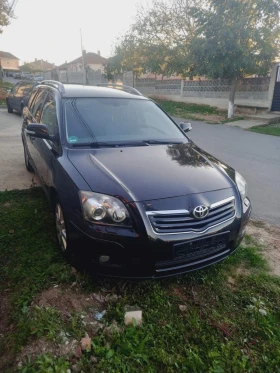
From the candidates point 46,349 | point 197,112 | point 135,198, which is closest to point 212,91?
point 197,112

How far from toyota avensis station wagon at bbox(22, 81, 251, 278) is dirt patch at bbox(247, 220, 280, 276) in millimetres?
743

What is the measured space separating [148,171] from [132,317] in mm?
1221

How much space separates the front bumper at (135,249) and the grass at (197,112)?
40.1 feet

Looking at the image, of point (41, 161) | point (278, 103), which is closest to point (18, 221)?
point (41, 161)

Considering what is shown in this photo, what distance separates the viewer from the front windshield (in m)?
3.26

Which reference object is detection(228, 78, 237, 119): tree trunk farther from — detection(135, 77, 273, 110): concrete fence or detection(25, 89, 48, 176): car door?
detection(25, 89, 48, 176): car door

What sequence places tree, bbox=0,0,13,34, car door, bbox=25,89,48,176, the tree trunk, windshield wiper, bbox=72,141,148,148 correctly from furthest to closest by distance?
tree, bbox=0,0,13,34 < the tree trunk < car door, bbox=25,89,48,176 < windshield wiper, bbox=72,141,148,148

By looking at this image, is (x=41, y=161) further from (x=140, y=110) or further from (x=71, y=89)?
(x=140, y=110)

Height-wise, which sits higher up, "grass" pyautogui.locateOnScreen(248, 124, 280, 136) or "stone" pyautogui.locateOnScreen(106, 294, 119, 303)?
"stone" pyautogui.locateOnScreen(106, 294, 119, 303)

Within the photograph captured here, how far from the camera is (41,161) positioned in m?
3.77

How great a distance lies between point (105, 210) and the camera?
2.24 metres

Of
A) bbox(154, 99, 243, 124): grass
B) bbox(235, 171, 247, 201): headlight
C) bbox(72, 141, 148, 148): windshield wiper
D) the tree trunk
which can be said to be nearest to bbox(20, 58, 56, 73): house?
bbox(154, 99, 243, 124): grass

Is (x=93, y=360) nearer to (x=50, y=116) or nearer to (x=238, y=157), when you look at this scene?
(x=50, y=116)

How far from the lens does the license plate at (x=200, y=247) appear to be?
7.35 ft
